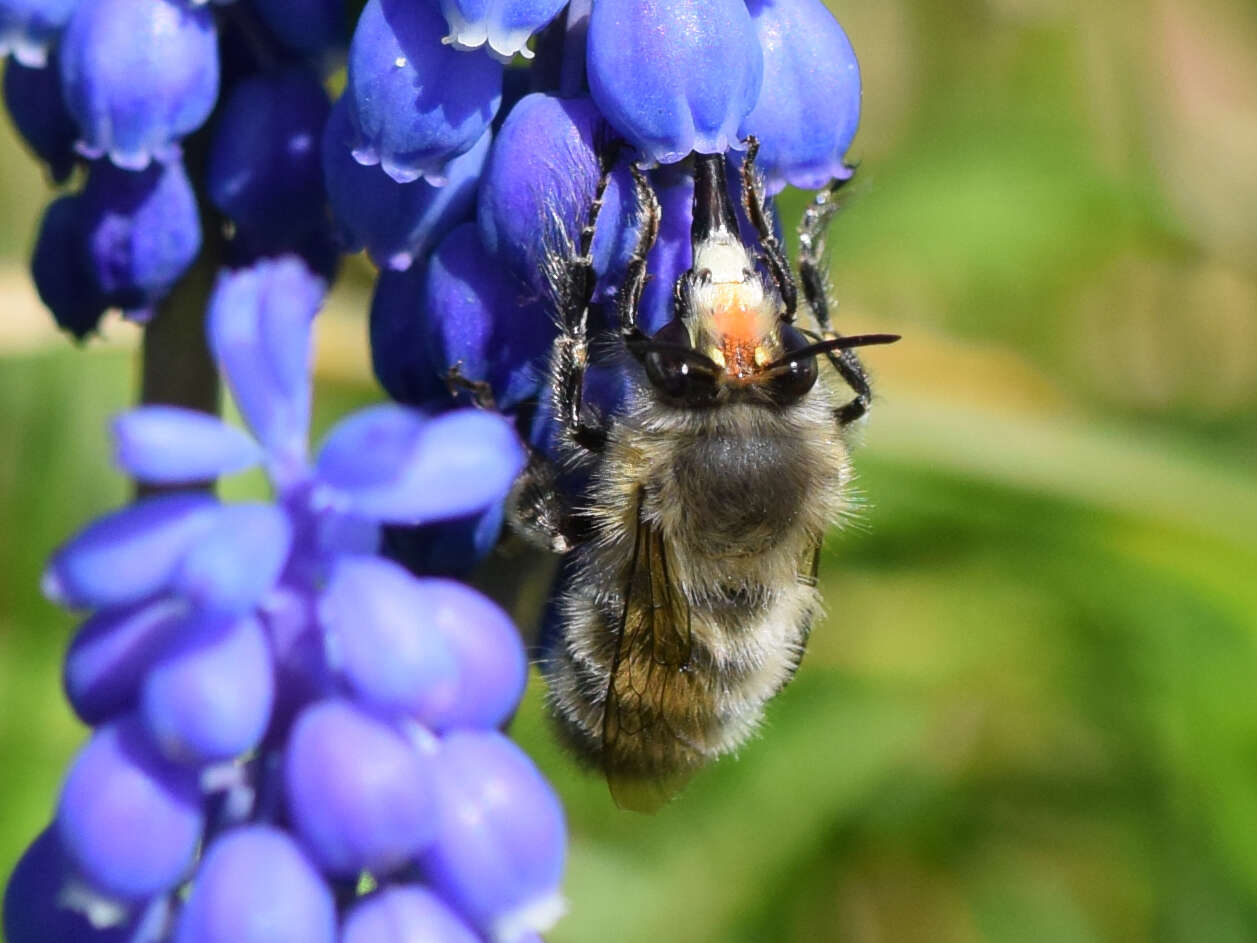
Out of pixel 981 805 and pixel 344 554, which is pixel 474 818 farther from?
pixel 981 805

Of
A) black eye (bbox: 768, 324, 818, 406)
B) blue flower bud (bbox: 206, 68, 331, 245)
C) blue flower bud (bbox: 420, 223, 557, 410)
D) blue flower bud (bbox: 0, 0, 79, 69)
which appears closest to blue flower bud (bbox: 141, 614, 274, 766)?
blue flower bud (bbox: 420, 223, 557, 410)

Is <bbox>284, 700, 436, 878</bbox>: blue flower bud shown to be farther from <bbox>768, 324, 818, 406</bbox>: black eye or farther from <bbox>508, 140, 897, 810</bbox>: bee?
<bbox>768, 324, 818, 406</bbox>: black eye

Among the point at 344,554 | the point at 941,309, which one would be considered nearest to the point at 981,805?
the point at 941,309

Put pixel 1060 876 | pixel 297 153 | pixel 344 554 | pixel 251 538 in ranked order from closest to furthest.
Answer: pixel 251 538 → pixel 344 554 → pixel 297 153 → pixel 1060 876

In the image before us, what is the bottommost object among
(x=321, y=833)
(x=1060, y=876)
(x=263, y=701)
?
(x=1060, y=876)

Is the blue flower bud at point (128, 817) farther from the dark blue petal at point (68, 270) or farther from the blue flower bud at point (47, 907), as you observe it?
the dark blue petal at point (68, 270)

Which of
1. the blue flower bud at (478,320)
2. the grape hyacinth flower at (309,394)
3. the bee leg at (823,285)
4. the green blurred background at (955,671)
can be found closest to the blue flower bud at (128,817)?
the grape hyacinth flower at (309,394)

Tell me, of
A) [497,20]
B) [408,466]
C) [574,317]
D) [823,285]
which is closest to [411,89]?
[497,20]
